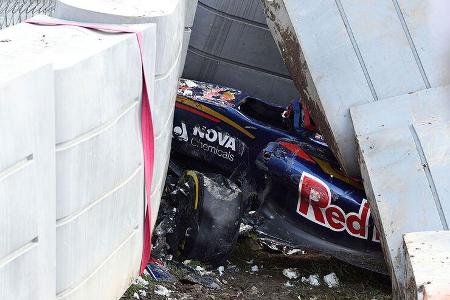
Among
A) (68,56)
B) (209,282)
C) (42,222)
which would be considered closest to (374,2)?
(209,282)

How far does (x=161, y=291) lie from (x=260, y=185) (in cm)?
109

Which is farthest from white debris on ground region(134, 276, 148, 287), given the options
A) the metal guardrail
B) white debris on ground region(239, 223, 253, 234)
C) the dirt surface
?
the metal guardrail

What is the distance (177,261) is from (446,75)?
181cm

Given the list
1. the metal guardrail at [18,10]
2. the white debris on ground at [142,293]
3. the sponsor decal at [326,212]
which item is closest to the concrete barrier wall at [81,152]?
the white debris on ground at [142,293]

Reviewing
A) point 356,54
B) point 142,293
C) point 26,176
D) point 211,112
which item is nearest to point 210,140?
point 211,112

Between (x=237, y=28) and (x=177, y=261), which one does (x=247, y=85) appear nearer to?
(x=237, y=28)

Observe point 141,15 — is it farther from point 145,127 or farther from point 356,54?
point 356,54

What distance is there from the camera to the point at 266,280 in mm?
4832

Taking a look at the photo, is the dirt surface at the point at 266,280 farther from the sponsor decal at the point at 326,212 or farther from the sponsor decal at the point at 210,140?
the sponsor decal at the point at 210,140

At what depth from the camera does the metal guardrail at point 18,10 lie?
411cm

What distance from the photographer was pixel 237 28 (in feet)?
19.0

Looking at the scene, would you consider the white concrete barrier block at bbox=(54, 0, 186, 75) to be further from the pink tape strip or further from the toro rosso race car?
the toro rosso race car

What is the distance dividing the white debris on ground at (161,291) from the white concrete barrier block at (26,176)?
5.53ft

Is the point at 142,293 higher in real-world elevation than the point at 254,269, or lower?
higher
